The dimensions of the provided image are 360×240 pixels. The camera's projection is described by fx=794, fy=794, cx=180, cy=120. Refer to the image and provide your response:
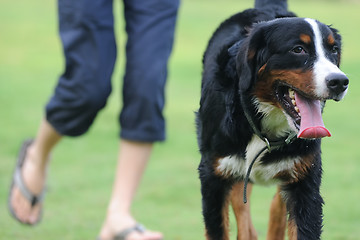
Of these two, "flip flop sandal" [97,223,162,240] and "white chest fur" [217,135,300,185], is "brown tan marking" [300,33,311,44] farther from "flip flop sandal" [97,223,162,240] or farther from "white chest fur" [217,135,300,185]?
"flip flop sandal" [97,223,162,240]

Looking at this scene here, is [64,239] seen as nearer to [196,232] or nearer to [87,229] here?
[87,229]

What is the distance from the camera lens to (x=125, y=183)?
496 cm

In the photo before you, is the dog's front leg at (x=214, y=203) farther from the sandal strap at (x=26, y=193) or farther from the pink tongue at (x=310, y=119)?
the sandal strap at (x=26, y=193)

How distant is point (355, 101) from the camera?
1127 centimetres

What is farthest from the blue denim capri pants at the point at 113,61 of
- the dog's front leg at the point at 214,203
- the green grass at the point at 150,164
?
the dog's front leg at the point at 214,203

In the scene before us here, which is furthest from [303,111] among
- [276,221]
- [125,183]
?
[125,183]

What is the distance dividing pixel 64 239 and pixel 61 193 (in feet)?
4.57

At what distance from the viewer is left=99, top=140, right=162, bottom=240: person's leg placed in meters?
4.89

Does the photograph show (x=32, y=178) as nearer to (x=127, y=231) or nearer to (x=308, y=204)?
(x=127, y=231)

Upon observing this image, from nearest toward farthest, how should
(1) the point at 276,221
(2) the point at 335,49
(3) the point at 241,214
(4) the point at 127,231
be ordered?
(2) the point at 335,49, (3) the point at 241,214, (1) the point at 276,221, (4) the point at 127,231

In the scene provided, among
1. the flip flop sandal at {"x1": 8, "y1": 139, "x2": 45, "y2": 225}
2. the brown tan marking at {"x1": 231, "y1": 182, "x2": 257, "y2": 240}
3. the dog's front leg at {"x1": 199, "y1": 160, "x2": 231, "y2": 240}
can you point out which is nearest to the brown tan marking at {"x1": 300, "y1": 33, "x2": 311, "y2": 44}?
the dog's front leg at {"x1": 199, "y1": 160, "x2": 231, "y2": 240}

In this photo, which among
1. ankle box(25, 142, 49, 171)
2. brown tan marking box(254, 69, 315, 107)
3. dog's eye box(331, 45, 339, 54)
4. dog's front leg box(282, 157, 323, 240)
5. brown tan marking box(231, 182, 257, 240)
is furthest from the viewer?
ankle box(25, 142, 49, 171)

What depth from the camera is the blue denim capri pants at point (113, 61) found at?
470 cm

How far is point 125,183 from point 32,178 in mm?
822
